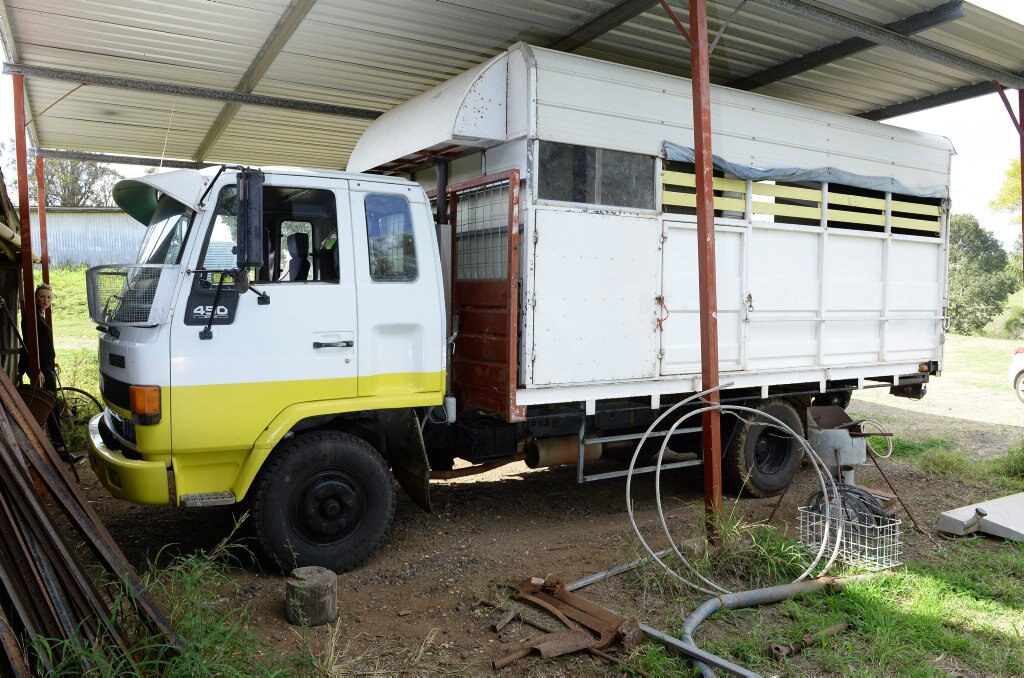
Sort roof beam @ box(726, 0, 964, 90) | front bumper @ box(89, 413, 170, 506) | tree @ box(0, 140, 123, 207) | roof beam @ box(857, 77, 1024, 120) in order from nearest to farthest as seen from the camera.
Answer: front bumper @ box(89, 413, 170, 506) → roof beam @ box(726, 0, 964, 90) → roof beam @ box(857, 77, 1024, 120) → tree @ box(0, 140, 123, 207)

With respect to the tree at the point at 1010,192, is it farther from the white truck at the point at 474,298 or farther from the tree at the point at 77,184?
the tree at the point at 77,184

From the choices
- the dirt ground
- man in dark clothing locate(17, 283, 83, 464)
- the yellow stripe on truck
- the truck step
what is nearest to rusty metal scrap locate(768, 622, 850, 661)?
the dirt ground

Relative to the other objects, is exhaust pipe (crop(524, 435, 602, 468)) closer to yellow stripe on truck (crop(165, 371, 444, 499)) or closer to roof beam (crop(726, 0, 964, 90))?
yellow stripe on truck (crop(165, 371, 444, 499))

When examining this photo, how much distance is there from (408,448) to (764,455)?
3.60m

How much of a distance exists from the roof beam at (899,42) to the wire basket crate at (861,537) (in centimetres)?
367

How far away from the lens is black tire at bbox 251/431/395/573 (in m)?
4.51

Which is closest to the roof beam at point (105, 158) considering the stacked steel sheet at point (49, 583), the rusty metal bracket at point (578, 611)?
the stacked steel sheet at point (49, 583)

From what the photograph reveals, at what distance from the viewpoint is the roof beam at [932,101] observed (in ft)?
25.6

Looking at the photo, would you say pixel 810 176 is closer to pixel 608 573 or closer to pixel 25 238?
pixel 608 573

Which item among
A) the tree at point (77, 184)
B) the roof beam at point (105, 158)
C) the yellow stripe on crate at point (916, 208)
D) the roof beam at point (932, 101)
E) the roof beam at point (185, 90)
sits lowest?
the yellow stripe on crate at point (916, 208)

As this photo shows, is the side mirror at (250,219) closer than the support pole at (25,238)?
Yes

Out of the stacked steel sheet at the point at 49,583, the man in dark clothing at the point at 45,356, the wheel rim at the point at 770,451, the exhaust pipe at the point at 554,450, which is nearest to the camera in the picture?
the stacked steel sheet at the point at 49,583

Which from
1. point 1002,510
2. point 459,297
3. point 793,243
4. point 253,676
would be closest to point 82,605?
point 253,676

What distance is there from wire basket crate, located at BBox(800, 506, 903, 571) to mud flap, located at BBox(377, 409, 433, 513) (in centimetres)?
258
